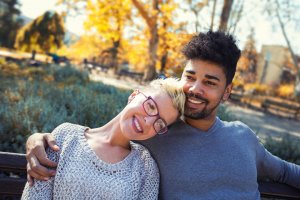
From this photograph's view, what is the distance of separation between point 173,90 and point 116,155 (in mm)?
541

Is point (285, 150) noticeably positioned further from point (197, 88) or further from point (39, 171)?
point (39, 171)

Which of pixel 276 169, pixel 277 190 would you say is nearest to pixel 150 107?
pixel 276 169

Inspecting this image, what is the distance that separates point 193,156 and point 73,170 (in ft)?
2.64

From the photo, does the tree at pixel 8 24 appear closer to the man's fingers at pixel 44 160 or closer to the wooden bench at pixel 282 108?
the wooden bench at pixel 282 108

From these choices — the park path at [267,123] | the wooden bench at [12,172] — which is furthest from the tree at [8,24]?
the wooden bench at [12,172]

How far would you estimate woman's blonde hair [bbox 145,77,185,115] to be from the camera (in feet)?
7.38

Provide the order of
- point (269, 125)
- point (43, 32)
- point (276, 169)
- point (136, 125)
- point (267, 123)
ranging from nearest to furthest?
point (136, 125) < point (276, 169) < point (269, 125) < point (267, 123) < point (43, 32)

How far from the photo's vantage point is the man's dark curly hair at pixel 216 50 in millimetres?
2529

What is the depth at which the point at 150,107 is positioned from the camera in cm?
216

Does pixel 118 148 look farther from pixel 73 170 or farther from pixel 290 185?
pixel 290 185

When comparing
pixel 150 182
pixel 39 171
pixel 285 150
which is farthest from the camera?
pixel 285 150

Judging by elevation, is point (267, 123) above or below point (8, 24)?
below

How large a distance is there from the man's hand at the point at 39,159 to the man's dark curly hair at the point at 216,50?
1.16 meters

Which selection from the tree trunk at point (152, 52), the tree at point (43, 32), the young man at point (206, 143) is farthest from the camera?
the tree at point (43, 32)
